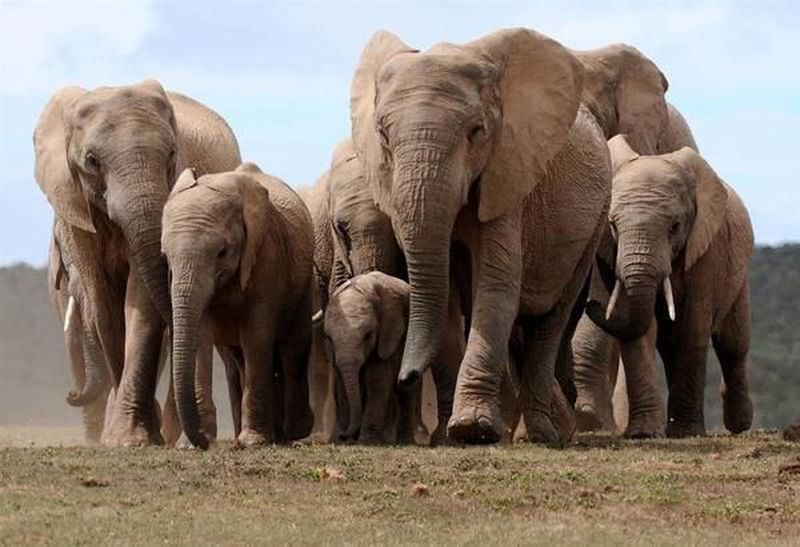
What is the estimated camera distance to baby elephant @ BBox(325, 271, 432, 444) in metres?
17.2

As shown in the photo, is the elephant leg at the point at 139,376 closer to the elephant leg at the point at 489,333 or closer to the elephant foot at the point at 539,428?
the elephant leg at the point at 489,333

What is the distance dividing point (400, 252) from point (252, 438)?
5.94 ft

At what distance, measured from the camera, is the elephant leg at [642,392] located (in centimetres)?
1948

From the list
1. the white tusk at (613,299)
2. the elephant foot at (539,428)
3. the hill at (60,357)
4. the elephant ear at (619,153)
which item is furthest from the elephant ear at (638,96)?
the hill at (60,357)

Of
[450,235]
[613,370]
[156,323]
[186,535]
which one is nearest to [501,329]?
[450,235]

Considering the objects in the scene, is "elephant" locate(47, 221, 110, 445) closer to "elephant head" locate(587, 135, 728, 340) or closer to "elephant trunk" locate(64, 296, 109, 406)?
"elephant trunk" locate(64, 296, 109, 406)

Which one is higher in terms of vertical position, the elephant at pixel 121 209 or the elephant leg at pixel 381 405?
the elephant at pixel 121 209

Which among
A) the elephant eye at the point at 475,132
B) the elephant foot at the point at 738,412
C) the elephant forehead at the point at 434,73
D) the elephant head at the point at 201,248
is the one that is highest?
the elephant forehead at the point at 434,73

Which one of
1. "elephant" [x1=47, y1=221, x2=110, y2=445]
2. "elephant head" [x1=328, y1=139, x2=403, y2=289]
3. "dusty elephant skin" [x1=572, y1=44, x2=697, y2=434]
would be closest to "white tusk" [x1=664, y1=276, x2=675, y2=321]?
"dusty elephant skin" [x1=572, y1=44, x2=697, y2=434]

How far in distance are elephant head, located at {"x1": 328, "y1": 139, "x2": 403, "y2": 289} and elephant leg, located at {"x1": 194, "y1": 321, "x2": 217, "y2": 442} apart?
1098 millimetres

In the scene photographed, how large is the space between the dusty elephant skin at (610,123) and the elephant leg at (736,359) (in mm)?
873

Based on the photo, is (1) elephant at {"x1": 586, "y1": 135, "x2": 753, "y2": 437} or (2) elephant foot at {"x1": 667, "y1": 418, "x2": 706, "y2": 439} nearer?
(1) elephant at {"x1": 586, "y1": 135, "x2": 753, "y2": 437}

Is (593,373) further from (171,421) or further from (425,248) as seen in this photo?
(425,248)

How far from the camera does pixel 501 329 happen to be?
16.9 m
